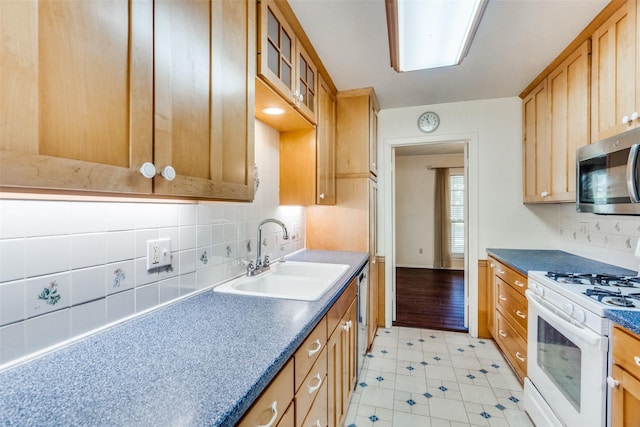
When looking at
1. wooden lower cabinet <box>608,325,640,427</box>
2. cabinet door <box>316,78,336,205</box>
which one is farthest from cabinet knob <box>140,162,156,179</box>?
wooden lower cabinet <box>608,325,640,427</box>

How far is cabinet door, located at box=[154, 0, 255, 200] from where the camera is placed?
763 millimetres

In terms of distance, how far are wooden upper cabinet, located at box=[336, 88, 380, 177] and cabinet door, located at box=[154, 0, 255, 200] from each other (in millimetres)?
1561

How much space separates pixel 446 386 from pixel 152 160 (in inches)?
91.4

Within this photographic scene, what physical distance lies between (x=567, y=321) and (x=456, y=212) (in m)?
4.83

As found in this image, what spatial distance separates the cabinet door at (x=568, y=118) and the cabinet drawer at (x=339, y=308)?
1.60 meters

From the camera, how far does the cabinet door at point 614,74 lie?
1.47m

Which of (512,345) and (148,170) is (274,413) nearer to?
(148,170)

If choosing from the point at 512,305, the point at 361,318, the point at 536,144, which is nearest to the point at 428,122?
the point at 536,144

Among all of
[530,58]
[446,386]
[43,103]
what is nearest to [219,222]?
[43,103]

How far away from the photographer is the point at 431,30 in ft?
4.78

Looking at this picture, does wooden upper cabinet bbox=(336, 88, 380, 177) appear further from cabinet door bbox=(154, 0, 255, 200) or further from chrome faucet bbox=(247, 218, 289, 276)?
cabinet door bbox=(154, 0, 255, 200)

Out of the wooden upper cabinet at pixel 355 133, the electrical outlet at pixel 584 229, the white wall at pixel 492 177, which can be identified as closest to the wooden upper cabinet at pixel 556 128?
the white wall at pixel 492 177

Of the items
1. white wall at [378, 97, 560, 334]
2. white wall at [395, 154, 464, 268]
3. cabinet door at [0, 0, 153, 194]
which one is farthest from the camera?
white wall at [395, 154, 464, 268]

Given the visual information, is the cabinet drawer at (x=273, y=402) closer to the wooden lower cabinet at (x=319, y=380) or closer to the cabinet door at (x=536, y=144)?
the wooden lower cabinet at (x=319, y=380)
